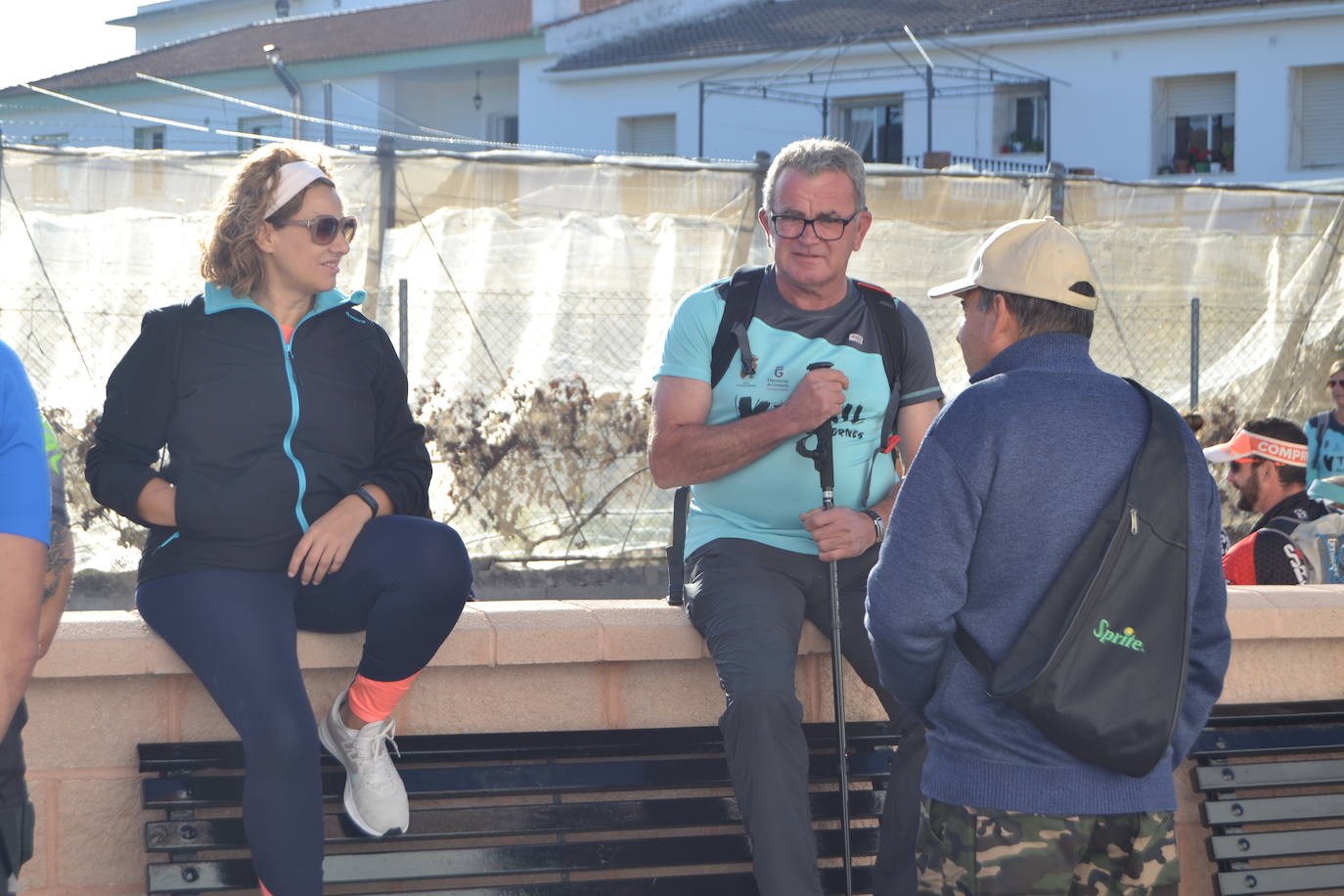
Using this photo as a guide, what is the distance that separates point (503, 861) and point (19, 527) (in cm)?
181

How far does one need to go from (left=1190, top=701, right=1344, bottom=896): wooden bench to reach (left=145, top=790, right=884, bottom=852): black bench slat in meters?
1.04

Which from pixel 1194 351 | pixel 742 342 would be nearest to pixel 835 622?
pixel 742 342

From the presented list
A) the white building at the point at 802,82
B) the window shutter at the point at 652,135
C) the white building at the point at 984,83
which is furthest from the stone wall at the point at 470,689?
the window shutter at the point at 652,135

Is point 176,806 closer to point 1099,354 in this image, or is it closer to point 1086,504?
point 1086,504

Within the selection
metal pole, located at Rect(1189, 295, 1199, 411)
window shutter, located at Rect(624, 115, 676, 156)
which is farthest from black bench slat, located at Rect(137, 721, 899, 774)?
window shutter, located at Rect(624, 115, 676, 156)

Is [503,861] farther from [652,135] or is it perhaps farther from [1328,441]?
[652,135]

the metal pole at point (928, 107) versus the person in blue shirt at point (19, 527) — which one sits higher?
the metal pole at point (928, 107)

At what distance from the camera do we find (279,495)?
3629mm

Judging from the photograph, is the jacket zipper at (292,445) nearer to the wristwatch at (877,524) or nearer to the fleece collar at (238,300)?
the fleece collar at (238,300)

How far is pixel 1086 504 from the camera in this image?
2777mm

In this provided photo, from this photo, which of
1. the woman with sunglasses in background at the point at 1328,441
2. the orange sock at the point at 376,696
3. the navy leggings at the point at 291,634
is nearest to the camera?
the navy leggings at the point at 291,634

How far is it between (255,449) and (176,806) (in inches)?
33.3

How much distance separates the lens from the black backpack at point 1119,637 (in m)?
2.71

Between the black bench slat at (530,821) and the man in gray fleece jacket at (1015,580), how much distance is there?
1.10 meters
